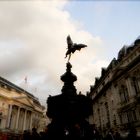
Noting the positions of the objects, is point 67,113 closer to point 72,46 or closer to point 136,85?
point 72,46

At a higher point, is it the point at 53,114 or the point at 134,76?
the point at 134,76

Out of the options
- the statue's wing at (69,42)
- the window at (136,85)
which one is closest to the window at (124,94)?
the window at (136,85)

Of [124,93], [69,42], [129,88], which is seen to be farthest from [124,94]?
[69,42]

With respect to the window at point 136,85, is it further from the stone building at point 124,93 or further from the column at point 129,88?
the column at point 129,88

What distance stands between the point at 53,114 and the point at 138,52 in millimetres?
24960

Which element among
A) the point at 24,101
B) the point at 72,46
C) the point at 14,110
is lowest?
the point at 72,46

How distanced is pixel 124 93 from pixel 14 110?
140ft

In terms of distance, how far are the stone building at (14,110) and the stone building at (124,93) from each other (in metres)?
30.9

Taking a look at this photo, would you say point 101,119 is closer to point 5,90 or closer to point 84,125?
point 5,90

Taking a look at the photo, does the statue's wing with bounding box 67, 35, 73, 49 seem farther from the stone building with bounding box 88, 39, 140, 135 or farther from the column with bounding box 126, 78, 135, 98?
the column with bounding box 126, 78, 135, 98

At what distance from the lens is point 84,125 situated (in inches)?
380

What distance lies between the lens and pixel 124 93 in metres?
35.7

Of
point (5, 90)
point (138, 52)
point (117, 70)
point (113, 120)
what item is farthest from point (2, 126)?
point (138, 52)

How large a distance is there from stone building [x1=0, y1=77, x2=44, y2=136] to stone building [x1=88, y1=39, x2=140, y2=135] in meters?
30.9
